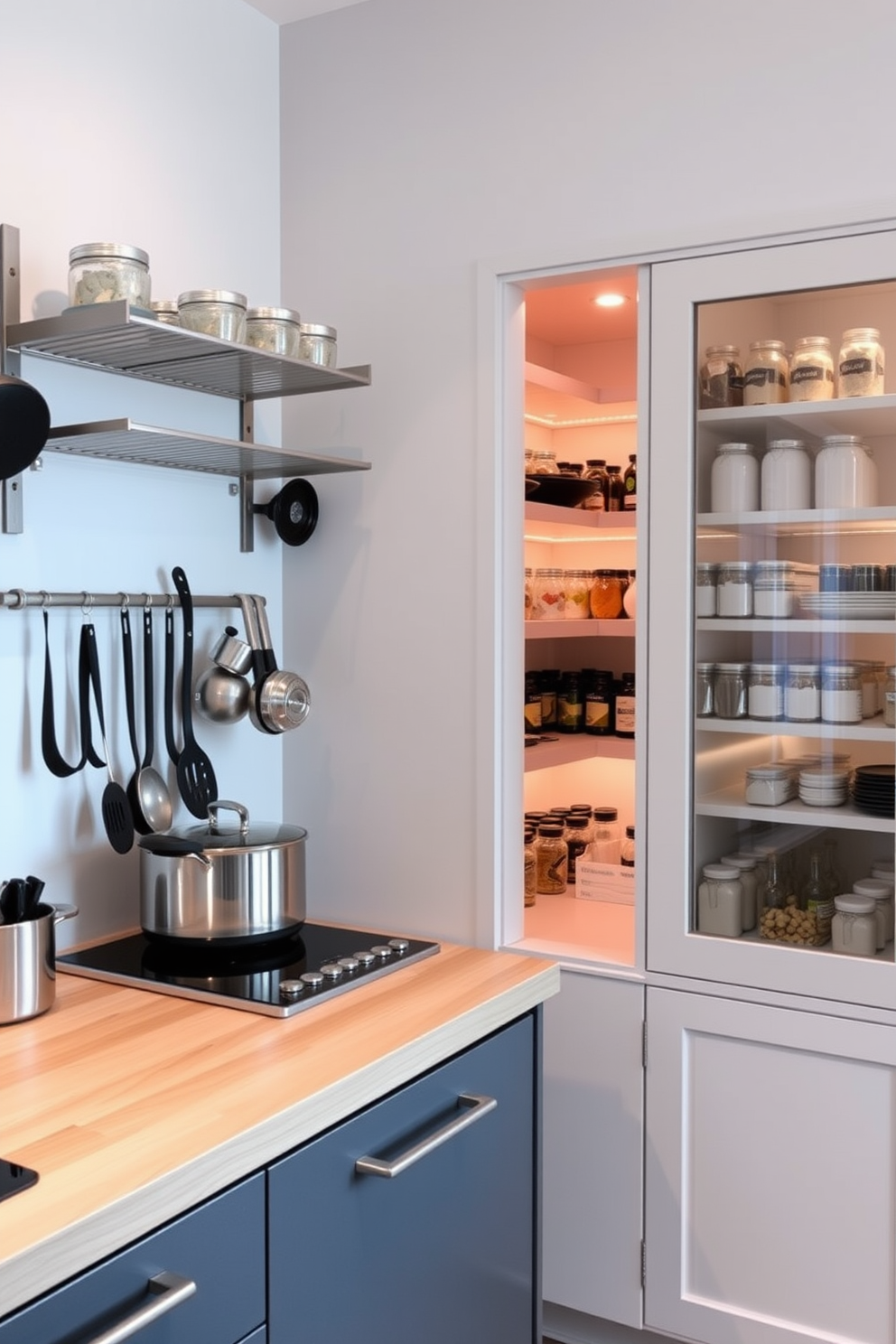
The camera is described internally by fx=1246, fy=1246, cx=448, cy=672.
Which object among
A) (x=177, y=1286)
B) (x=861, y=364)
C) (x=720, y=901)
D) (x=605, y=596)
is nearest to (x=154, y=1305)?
(x=177, y=1286)

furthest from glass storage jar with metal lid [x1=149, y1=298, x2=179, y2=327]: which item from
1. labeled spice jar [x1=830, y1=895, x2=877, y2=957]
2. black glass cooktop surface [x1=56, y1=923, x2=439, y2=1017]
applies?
labeled spice jar [x1=830, y1=895, x2=877, y2=957]

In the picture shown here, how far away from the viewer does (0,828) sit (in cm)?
194

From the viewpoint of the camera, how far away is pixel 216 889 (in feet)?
6.31

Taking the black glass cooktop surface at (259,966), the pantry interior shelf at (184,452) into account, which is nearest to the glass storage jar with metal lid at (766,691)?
the black glass cooktop surface at (259,966)

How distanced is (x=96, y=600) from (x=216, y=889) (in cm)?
51

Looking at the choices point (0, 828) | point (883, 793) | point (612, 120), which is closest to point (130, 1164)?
point (0, 828)

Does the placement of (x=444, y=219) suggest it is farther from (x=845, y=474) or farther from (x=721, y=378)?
(x=845, y=474)

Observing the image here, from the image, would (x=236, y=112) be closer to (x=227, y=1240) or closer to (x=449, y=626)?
(x=449, y=626)

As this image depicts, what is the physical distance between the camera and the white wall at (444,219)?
6.56 feet

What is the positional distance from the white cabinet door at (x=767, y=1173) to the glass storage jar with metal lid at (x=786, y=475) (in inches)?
32.9

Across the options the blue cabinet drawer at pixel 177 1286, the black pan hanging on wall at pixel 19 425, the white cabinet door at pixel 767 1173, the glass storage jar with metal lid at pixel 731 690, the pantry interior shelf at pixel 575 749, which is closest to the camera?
the blue cabinet drawer at pixel 177 1286

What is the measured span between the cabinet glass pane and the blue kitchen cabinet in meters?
0.50

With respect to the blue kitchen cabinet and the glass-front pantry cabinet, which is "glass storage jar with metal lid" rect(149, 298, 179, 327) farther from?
the blue kitchen cabinet

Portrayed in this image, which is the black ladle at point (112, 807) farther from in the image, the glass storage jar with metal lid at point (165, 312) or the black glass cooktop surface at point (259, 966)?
the glass storage jar with metal lid at point (165, 312)
